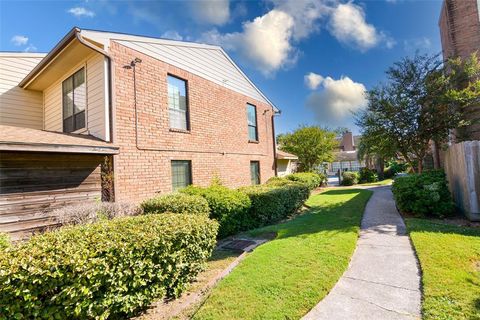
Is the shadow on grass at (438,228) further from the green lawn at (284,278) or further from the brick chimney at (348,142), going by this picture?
the brick chimney at (348,142)

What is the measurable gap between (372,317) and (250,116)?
38.9 ft

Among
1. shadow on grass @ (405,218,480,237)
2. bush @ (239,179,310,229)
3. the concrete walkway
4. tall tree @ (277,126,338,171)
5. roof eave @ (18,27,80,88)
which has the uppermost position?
roof eave @ (18,27,80,88)

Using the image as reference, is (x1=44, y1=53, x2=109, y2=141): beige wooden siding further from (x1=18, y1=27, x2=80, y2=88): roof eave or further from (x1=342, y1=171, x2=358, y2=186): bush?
(x1=342, y1=171, x2=358, y2=186): bush

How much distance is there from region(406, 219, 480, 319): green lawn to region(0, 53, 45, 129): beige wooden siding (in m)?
13.3

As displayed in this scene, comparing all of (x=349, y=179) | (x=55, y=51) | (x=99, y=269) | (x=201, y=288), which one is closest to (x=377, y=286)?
(x=201, y=288)

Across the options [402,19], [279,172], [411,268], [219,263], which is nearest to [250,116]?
[279,172]

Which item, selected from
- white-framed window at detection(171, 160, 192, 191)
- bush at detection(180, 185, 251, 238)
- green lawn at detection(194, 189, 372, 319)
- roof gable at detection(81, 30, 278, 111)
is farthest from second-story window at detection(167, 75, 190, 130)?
green lawn at detection(194, 189, 372, 319)

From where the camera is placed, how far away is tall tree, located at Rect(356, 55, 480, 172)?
880 cm

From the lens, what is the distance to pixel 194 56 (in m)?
10.1

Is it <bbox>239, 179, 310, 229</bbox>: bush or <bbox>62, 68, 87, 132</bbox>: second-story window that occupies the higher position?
<bbox>62, 68, 87, 132</bbox>: second-story window

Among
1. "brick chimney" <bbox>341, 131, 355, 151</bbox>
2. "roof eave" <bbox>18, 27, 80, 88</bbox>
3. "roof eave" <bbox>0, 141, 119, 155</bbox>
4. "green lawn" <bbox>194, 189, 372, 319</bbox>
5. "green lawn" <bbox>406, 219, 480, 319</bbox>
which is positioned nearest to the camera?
"green lawn" <bbox>406, 219, 480, 319</bbox>

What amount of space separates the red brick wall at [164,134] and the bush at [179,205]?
43.2 inches

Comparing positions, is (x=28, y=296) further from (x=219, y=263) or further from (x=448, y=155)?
(x=448, y=155)

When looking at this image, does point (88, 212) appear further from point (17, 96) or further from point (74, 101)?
point (17, 96)
